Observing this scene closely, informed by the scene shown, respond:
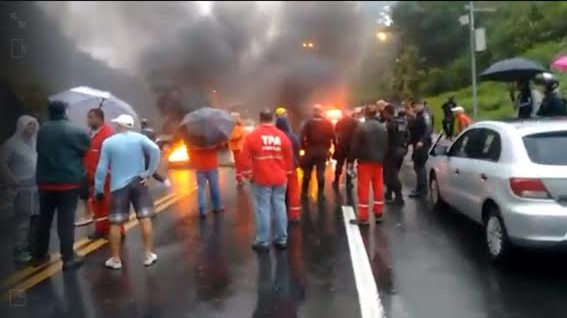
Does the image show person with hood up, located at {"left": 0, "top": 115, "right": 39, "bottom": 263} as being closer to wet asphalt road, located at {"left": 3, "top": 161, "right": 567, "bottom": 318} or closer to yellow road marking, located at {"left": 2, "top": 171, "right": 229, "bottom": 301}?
yellow road marking, located at {"left": 2, "top": 171, "right": 229, "bottom": 301}

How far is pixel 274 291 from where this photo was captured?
18.1 feet

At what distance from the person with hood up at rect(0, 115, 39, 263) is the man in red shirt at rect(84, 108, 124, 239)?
714 millimetres

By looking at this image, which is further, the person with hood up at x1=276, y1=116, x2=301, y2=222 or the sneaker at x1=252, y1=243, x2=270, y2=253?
the person with hood up at x1=276, y1=116, x2=301, y2=222

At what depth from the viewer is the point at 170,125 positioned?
16062 millimetres

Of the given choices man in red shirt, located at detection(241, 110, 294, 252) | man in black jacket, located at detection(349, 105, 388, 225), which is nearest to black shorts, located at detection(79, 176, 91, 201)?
man in red shirt, located at detection(241, 110, 294, 252)

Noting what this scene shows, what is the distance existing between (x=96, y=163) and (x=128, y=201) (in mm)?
1406

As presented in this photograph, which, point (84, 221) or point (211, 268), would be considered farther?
point (84, 221)

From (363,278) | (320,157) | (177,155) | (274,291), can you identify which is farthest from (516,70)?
(177,155)

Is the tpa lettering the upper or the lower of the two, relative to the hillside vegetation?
lower

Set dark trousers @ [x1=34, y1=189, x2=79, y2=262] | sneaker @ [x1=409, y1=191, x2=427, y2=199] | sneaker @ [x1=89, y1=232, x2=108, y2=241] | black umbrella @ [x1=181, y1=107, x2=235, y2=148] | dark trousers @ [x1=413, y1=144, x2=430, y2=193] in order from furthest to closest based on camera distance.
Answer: sneaker @ [x1=409, y1=191, x2=427, y2=199] → dark trousers @ [x1=413, y1=144, x2=430, y2=193] → black umbrella @ [x1=181, y1=107, x2=235, y2=148] → sneaker @ [x1=89, y1=232, x2=108, y2=241] → dark trousers @ [x1=34, y1=189, x2=79, y2=262]

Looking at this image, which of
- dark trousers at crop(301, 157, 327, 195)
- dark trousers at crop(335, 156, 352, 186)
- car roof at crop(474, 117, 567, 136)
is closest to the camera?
car roof at crop(474, 117, 567, 136)

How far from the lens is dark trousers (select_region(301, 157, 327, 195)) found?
10.6m

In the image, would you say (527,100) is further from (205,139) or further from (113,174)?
(113,174)

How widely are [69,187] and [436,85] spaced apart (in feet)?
45.3
